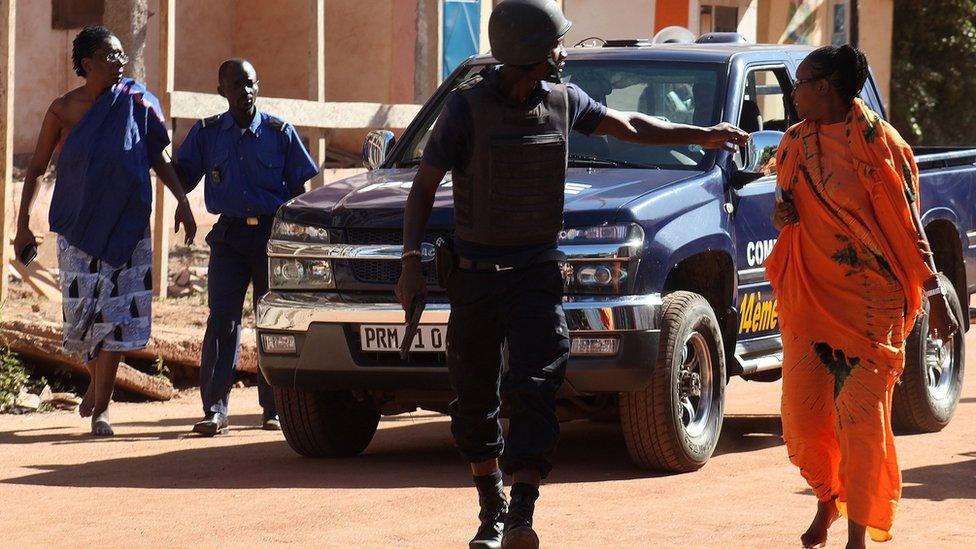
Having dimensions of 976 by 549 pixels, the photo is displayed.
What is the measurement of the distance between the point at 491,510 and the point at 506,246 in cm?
85

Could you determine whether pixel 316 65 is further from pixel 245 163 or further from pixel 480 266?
pixel 480 266

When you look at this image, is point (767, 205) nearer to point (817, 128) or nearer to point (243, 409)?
point (817, 128)

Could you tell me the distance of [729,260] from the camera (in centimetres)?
762

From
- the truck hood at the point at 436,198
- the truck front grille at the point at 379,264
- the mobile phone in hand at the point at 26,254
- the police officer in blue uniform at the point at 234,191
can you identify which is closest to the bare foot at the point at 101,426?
the police officer in blue uniform at the point at 234,191

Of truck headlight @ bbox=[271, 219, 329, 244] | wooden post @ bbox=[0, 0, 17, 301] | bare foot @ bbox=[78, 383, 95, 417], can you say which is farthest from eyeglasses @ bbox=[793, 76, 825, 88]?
wooden post @ bbox=[0, 0, 17, 301]

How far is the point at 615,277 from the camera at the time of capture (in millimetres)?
6855

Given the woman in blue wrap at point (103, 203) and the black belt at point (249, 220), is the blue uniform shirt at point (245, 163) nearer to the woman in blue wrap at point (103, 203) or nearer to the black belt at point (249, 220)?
the black belt at point (249, 220)

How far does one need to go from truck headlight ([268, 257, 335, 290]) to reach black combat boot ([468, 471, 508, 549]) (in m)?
1.94

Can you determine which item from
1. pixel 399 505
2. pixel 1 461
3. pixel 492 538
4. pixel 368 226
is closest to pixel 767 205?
pixel 368 226

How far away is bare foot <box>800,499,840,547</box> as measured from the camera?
223 inches

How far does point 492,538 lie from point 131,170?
3.86 meters

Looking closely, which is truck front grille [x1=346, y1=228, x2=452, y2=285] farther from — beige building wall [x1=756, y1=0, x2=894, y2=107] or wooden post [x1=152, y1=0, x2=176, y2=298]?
beige building wall [x1=756, y1=0, x2=894, y2=107]

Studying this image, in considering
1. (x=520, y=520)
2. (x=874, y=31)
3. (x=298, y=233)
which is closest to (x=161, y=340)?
(x=298, y=233)

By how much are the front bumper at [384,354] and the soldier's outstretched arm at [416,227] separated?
1502 mm
